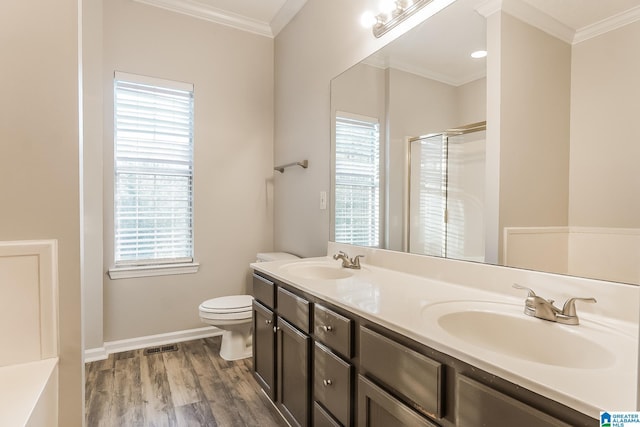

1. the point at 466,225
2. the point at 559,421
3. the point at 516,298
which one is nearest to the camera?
the point at 559,421

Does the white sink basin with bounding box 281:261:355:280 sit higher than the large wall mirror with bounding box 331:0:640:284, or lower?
lower

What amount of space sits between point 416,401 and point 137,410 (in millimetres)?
1784

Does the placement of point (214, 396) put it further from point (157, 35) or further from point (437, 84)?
point (157, 35)

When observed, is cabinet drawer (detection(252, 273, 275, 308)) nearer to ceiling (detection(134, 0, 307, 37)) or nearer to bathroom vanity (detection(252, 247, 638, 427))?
bathroom vanity (detection(252, 247, 638, 427))

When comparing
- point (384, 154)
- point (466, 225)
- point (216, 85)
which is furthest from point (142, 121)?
point (466, 225)

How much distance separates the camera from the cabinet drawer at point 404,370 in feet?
2.80

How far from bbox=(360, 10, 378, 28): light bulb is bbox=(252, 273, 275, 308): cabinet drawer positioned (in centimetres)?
165

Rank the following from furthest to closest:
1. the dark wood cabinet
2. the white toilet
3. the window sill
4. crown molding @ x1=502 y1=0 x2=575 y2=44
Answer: the window sill < the white toilet < crown molding @ x1=502 y1=0 x2=575 y2=44 < the dark wood cabinet

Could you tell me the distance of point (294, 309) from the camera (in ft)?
5.11

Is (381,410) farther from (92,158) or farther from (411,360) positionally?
(92,158)

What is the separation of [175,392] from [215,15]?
3.08m

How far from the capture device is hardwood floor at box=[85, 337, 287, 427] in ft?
5.96

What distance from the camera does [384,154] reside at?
1944 mm

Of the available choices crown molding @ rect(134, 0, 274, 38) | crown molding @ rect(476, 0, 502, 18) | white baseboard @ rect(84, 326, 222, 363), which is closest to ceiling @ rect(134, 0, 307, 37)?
crown molding @ rect(134, 0, 274, 38)
